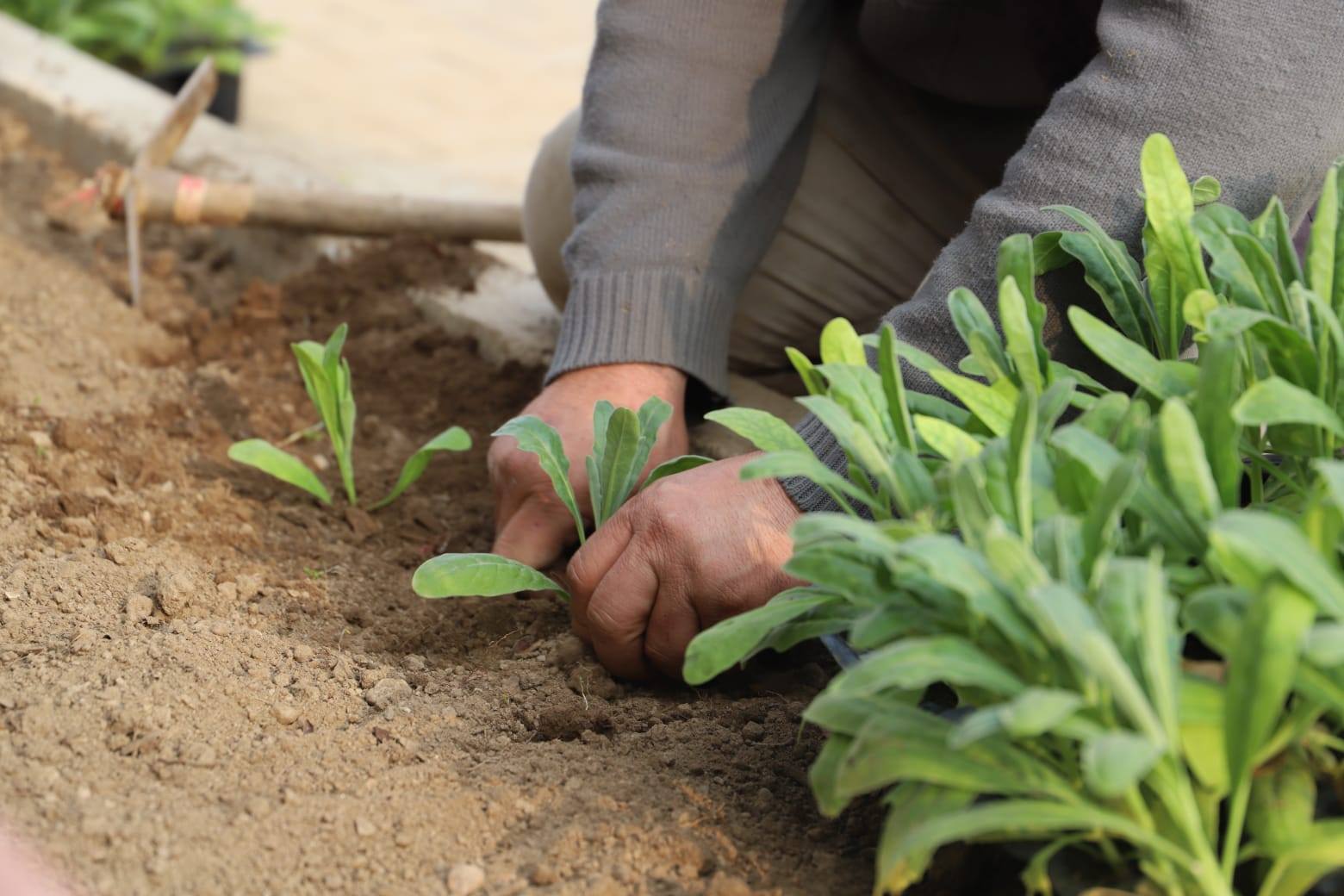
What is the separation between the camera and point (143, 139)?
3.10 metres

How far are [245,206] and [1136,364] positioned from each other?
210cm

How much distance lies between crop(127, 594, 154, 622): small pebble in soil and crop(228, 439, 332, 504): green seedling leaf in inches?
13.3

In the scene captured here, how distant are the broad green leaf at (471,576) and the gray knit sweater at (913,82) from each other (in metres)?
0.35

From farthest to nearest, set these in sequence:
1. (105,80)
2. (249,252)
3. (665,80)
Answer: (105,80)
(249,252)
(665,80)

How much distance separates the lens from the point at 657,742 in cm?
132

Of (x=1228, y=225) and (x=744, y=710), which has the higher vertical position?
(x=1228, y=225)

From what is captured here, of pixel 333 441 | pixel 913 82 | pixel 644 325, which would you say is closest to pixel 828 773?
pixel 644 325

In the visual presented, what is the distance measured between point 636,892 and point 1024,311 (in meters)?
0.60

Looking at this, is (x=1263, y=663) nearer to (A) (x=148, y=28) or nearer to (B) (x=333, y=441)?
(B) (x=333, y=441)

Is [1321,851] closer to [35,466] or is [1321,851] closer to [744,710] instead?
[744,710]

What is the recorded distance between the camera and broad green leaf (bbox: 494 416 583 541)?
1.49 metres

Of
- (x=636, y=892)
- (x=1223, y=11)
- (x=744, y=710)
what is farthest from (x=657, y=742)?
(x=1223, y=11)

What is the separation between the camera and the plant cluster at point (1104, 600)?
78cm

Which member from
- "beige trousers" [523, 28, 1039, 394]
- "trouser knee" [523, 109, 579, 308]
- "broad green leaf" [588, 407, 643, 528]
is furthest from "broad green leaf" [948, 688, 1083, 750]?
"trouser knee" [523, 109, 579, 308]
